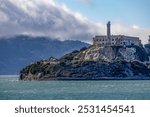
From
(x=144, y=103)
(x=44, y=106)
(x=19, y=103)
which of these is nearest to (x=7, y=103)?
(x=19, y=103)

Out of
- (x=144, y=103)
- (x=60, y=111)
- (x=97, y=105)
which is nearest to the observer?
(x=60, y=111)

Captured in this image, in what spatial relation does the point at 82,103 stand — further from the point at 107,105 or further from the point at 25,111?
the point at 25,111

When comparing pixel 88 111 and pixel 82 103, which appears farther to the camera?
pixel 82 103

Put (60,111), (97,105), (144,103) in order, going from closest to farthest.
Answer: (60,111) → (97,105) → (144,103)

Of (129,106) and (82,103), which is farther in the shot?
(82,103)

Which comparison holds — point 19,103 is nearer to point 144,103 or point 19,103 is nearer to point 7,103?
point 7,103

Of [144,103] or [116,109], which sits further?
[144,103]

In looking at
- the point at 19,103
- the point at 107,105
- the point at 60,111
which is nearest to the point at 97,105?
the point at 107,105
